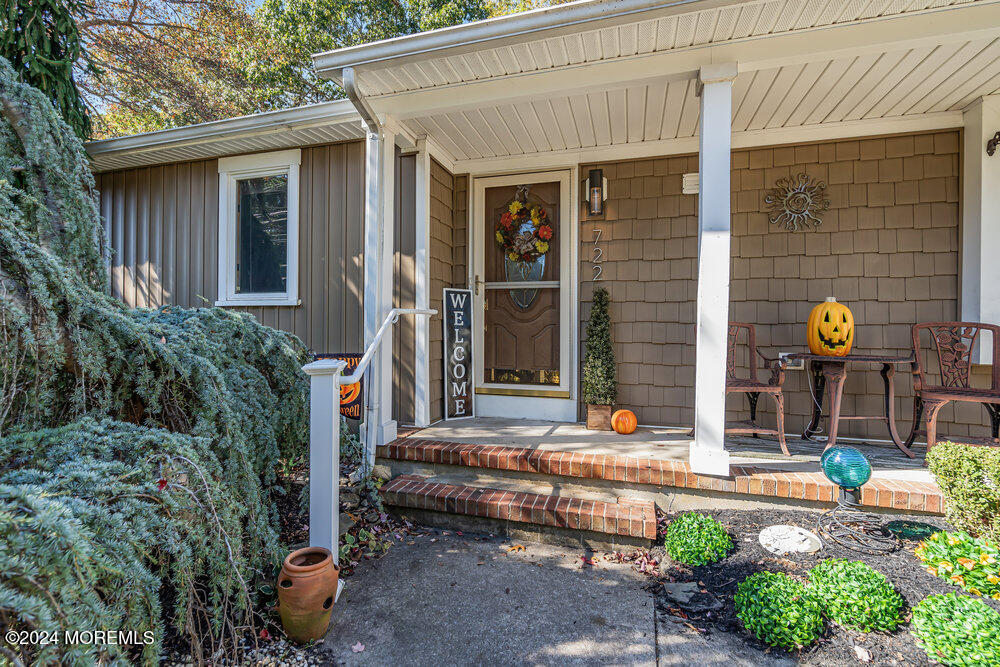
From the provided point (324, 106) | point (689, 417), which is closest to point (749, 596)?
point (689, 417)

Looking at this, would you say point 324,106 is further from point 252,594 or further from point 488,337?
point 252,594

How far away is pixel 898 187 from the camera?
3197 mm

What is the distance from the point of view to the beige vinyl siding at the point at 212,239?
3779mm

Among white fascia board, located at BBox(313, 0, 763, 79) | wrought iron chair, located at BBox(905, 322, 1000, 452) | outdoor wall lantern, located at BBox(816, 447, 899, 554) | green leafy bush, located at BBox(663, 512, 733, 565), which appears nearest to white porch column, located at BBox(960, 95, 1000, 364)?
wrought iron chair, located at BBox(905, 322, 1000, 452)

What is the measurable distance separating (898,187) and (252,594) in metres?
4.55

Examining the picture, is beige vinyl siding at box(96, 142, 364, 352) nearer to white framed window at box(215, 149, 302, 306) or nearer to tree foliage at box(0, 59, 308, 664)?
white framed window at box(215, 149, 302, 306)

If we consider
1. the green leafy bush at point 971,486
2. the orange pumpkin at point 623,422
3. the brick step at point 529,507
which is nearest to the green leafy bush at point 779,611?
the brick step at point 529,507

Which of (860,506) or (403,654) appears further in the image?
(860,506)

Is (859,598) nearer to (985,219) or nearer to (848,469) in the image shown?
(848,469)

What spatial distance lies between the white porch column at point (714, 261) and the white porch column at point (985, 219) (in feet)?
6.35

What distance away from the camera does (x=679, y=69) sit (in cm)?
250

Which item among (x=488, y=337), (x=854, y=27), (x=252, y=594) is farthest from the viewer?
(x=488, y=337)

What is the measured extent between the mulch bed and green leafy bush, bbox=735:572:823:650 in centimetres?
4

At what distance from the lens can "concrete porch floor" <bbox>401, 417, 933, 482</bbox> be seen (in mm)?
2654
